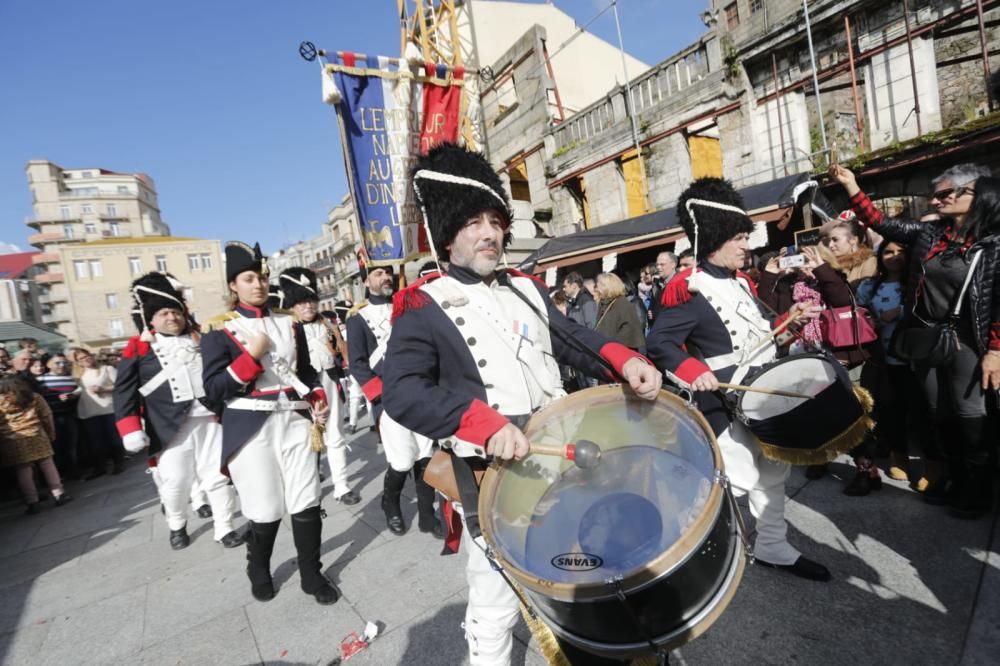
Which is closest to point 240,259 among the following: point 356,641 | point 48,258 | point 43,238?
point 356,641

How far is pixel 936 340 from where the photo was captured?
2.88 metres

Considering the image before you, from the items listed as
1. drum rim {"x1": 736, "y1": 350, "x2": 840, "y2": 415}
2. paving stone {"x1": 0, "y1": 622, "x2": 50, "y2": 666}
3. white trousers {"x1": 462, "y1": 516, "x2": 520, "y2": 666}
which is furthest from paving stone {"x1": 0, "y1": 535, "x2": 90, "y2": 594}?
drum rim {"x1": 736, "y1": 350, "x2": 840, "y2": 415}

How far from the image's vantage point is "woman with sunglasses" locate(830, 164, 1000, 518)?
106 inches

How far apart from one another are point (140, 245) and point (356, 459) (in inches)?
2308

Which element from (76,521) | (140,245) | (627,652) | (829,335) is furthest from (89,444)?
(140,245)

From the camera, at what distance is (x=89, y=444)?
7988 mm

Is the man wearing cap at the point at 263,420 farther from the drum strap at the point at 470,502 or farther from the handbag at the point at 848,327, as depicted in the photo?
the handbag at the point at 848,327

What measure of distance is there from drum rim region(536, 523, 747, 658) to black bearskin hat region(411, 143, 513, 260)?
1.49m

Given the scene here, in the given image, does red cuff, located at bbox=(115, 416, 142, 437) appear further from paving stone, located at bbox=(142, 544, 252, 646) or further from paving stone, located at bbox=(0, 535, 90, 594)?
paving stone, located at bbox=(0, 535, 90, 594)

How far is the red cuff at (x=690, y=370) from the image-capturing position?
234cm

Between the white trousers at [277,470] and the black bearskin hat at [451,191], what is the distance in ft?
5.95

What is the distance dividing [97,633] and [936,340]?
5587 millimetres

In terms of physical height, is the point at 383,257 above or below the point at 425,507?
above

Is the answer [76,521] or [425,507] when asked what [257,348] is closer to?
[425,507]
